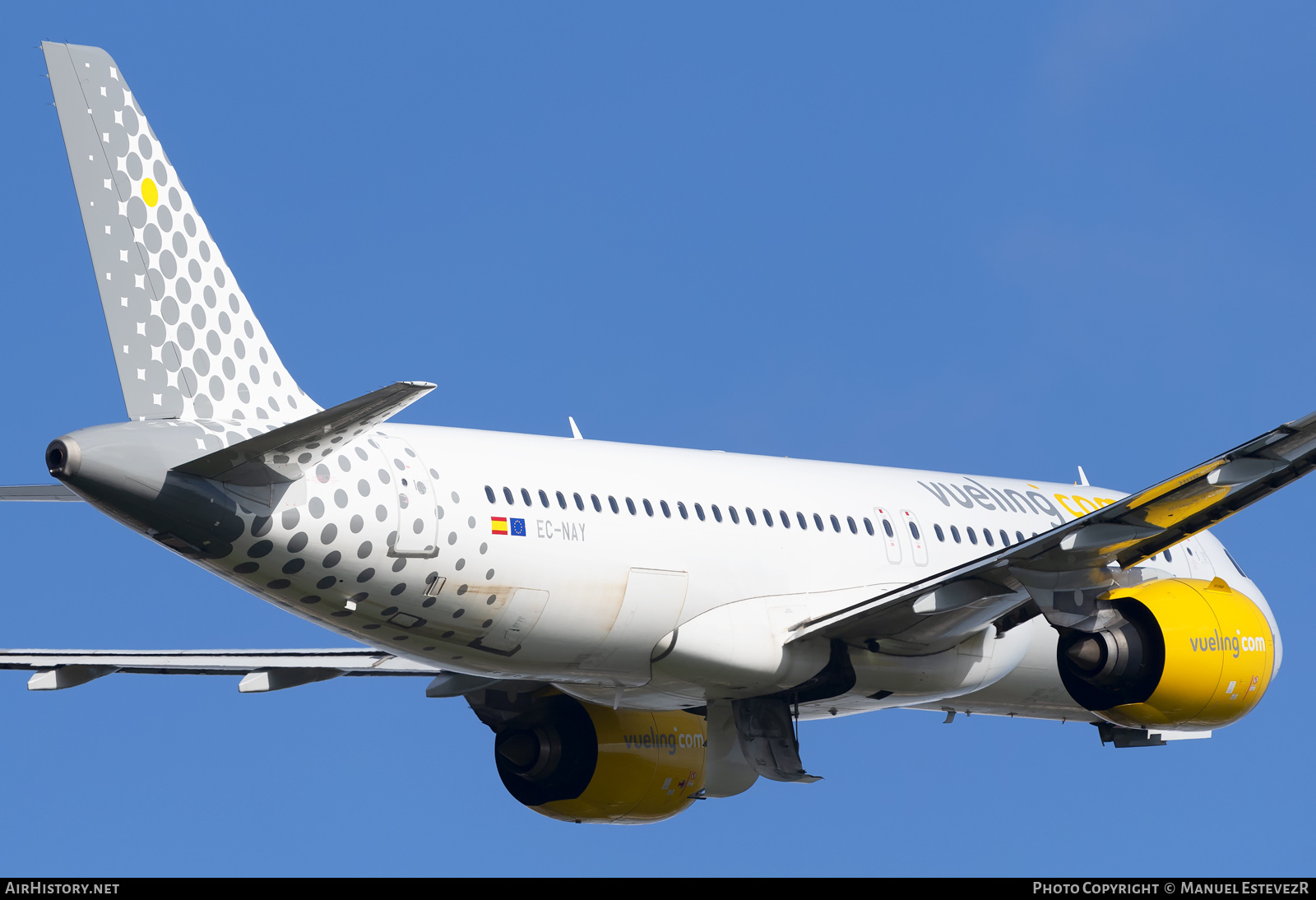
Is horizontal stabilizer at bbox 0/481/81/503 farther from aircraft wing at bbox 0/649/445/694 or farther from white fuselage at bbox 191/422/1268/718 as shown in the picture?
aircraft wing at bbox 0/649/445/694

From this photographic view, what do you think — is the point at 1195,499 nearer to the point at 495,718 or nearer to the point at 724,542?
the point at 724,542

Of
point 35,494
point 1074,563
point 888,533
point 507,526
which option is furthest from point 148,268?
point 1074,563

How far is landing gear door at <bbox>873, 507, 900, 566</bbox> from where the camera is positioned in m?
21.0

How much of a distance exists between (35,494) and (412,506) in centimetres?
349

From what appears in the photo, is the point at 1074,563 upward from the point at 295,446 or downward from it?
downward

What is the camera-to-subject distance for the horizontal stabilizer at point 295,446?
13.9m

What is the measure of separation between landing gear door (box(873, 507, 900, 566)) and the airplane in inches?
1.1

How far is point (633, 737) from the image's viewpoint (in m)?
23.0

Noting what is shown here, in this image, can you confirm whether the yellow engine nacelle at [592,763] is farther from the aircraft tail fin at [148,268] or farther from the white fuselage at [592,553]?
the aircraft tail fin at [148,268]

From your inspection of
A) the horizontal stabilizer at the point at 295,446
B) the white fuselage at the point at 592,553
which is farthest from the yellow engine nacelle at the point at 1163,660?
the horizontal stabilizer at the point at 295,446

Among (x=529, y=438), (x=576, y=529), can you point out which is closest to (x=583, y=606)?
(x=576, y=529)

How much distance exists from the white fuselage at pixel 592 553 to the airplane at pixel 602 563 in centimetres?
3

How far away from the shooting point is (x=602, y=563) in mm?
17969

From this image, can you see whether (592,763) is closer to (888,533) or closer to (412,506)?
(888,533)
